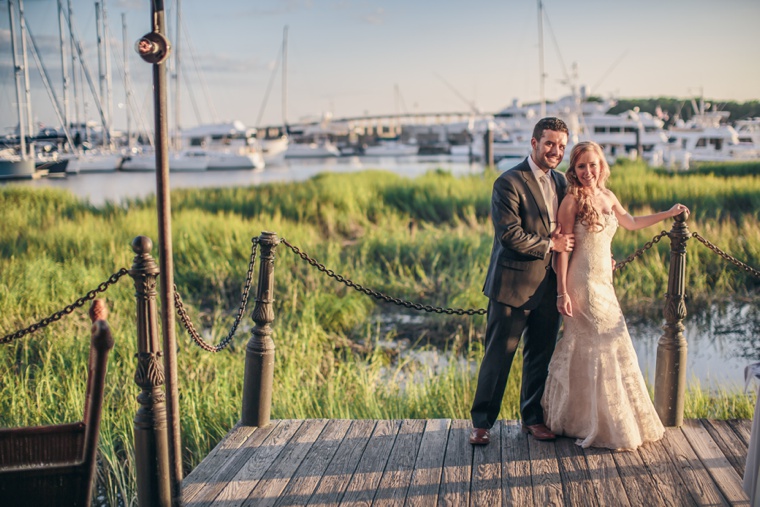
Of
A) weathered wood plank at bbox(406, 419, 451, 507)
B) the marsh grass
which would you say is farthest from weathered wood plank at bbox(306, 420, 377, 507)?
the marsh grass

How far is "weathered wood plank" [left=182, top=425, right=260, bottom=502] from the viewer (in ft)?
13.0

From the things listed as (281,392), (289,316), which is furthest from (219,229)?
(281,392)

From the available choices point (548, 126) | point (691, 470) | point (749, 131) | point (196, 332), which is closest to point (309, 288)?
point (196, 332)

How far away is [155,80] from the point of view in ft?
10.1

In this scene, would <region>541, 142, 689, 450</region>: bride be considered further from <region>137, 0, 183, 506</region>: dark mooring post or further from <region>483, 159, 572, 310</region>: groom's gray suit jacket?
<region>137, 0, 183, 506</region>: dark mooring post

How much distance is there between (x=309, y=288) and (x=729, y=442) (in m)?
6.89

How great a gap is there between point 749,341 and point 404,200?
1060 cm

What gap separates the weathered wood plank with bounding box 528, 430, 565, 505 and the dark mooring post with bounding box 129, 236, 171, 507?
1.70 meters

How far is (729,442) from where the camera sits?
450cm

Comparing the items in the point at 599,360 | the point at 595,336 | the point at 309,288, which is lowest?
the point at 309,288

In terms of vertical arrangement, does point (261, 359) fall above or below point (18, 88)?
below

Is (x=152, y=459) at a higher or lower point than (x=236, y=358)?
higher

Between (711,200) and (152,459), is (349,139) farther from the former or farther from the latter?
(152,459)

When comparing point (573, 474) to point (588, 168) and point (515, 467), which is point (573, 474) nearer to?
point (515, 467)
